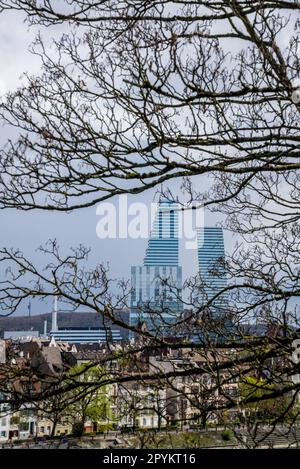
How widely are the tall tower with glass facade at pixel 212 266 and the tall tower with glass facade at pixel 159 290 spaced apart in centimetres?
16

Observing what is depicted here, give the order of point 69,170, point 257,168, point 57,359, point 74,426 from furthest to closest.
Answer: point 57,359 < point 74,426 < point 69,170 < point 257,168

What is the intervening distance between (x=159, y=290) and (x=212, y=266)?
0.54m

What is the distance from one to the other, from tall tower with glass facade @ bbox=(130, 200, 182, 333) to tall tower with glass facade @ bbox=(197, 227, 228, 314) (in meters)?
0.16

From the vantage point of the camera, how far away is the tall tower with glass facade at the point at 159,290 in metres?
3.48

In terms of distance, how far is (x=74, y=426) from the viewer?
3570 millimetres

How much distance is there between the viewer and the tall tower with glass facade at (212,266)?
146 inches

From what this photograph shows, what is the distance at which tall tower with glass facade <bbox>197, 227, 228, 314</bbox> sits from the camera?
3703 millimetres

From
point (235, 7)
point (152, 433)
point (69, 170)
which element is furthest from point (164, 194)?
point (152, 433)

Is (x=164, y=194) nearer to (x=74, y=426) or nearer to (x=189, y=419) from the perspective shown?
(x=189, y=419)

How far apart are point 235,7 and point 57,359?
2.44 metres

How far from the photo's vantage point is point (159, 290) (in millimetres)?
3697

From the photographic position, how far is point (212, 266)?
4082 millimetres

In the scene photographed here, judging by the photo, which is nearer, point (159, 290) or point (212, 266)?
point (159, 290)
